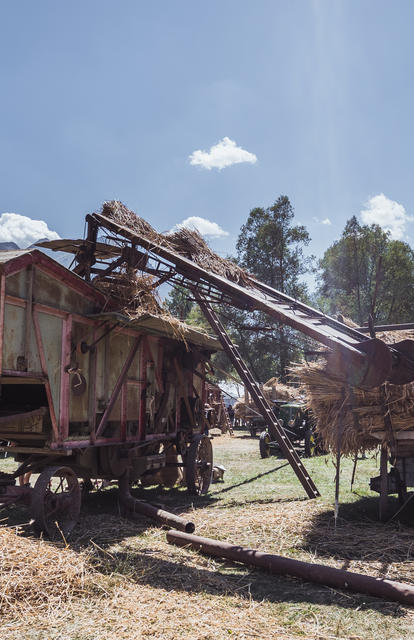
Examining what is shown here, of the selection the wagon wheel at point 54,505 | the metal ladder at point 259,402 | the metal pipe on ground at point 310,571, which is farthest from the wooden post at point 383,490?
the wagon wheel at point 54,505

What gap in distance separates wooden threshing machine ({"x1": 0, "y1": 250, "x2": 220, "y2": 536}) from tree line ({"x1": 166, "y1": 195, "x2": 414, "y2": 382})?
20128 millimetres

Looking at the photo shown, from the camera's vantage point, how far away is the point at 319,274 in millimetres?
34344

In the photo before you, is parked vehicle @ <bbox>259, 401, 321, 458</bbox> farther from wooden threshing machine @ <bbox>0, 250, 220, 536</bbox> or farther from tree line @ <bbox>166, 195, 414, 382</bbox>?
tree line @ <bbox>166, 195, 414, 382</bbox>

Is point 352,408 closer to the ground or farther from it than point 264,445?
farther from it

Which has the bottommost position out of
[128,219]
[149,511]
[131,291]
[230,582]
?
[230,582]

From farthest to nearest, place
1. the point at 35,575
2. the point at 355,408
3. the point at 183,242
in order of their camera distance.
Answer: the point at 183,242
the point at 355,408
the point at 35,575

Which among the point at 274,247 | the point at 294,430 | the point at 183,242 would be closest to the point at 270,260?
the point at 274,247

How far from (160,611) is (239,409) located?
76.6 feet

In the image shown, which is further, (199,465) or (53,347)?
(199,465)

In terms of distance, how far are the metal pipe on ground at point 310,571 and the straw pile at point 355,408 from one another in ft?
6.88

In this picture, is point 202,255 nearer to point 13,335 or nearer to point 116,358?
point 116,358

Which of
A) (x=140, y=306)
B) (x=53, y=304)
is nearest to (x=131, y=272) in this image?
(x=140, y=306)

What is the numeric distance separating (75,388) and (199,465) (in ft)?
12.9

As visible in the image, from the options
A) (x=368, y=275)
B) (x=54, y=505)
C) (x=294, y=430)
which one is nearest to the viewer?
(x=54, y=505)
